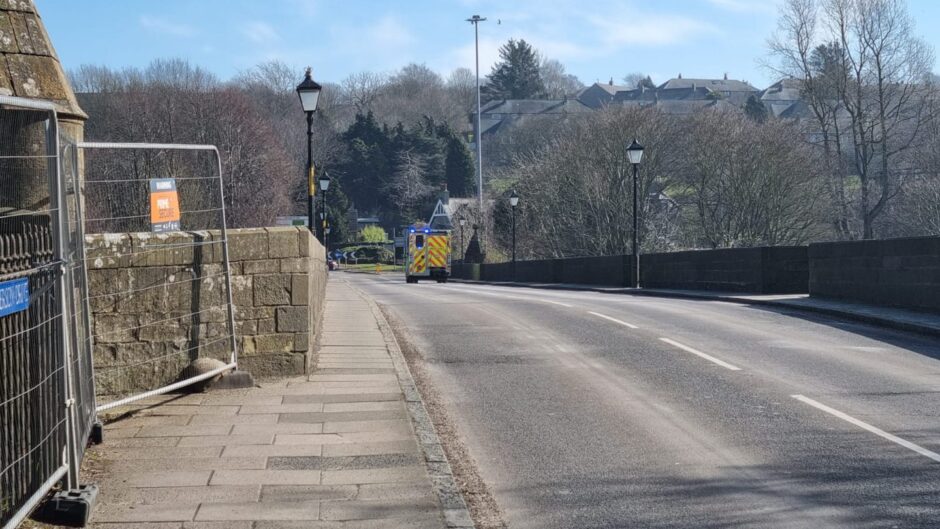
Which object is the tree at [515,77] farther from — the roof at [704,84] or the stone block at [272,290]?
the stone block at [272,290]

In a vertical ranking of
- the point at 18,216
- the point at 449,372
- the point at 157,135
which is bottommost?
the point at 449,372

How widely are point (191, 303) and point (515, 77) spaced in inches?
6026

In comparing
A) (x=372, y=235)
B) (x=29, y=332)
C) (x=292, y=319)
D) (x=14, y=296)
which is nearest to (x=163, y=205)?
(x=292, y=319)

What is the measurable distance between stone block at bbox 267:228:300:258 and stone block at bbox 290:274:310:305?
231mm

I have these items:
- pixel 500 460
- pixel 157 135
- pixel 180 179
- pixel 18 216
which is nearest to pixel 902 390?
pixel 500 460

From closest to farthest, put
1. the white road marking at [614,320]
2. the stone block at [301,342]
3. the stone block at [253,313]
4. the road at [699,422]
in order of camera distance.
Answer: the road at [699,422] → the stone block at [253,313] → the stone block at [301,342] → the white road marking at [614,320]

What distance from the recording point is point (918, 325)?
15.5 m

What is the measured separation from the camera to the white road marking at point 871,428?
732 cm

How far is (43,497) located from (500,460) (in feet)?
10.5

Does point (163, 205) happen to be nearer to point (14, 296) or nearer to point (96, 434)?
point (96, 434)

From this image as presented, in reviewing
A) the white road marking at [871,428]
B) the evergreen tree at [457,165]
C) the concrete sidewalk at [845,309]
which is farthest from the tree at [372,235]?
the white road marking at [871,428]

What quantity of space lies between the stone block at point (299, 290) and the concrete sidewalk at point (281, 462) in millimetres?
803

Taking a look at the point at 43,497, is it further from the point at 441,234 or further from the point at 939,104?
the point at 441,234

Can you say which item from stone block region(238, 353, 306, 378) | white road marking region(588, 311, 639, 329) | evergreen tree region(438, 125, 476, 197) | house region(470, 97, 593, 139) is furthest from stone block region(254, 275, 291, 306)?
house region(470, 97, 593, 139)
